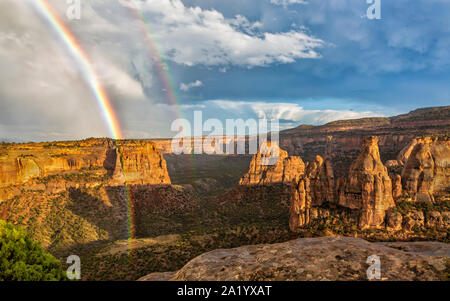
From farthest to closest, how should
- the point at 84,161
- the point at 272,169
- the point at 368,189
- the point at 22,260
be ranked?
the point at 272,169 → the point at 84,161 → the point at 368,189 → the point at 22,260

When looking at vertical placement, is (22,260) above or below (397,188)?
above

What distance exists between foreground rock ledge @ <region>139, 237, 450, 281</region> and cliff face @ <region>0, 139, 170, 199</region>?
2531 inches

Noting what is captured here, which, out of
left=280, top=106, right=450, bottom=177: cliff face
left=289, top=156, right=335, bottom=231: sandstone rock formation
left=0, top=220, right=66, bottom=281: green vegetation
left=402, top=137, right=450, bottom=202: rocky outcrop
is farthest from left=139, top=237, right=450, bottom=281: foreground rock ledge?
left=280, top=106, right=450, bottom=177: cliff face

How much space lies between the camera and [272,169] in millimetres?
78250

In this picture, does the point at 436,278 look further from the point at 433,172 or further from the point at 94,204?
the point at 94,204

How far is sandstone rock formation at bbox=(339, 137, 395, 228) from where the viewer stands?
33188 millimetres

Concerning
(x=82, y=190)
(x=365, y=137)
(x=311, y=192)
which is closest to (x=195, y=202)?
(x=82, y=190)

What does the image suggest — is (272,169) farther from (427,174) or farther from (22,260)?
(22,260)

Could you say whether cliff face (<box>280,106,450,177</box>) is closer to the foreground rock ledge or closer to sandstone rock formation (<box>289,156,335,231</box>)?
sandstone rock formation (<box>289,156,335,231</box>)

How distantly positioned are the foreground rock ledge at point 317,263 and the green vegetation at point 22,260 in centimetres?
794

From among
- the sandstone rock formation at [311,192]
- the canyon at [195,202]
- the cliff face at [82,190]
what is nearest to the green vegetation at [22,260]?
the canyon at [195,202]

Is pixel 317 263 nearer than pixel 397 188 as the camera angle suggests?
Yes

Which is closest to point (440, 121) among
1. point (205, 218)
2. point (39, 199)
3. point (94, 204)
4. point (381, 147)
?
point (381, 147)

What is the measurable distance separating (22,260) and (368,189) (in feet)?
126
